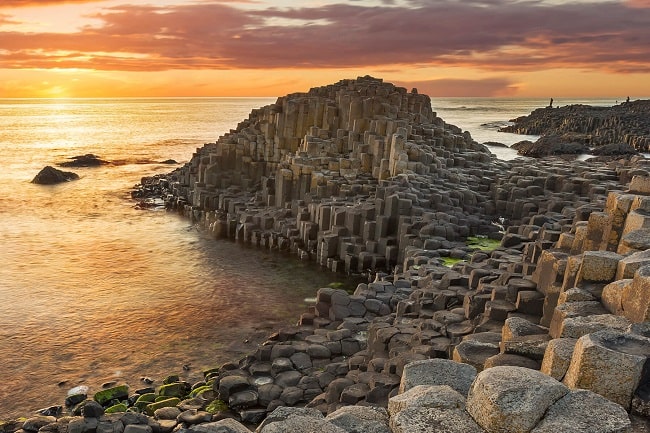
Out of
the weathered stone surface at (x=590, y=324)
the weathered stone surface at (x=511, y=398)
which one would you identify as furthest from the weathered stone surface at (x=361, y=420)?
the weathered stone surface at (x=590, y=324)

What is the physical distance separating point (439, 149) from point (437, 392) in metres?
22.3

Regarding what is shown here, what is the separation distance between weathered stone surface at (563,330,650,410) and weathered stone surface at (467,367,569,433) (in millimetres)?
403

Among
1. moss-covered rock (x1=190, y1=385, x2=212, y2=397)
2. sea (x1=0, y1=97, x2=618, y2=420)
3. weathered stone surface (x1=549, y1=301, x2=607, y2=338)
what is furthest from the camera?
sea (x1=0, y1=97, x2=618, y2=420)

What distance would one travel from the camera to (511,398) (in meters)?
4.66

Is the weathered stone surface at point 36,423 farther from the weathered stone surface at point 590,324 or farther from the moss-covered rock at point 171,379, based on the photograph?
the weathered stone surface at point 590,324

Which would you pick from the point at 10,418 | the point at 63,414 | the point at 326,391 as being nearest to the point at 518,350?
the point at 326,391

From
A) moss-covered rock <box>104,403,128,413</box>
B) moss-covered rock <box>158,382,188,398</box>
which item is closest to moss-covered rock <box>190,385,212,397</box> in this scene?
moss-covered rock <box>158,382,188,398</box>

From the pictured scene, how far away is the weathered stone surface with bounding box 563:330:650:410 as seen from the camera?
5.04 metres

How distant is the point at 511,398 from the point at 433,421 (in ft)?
2.24

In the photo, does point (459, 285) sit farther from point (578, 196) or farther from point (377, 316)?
point (578, 196)

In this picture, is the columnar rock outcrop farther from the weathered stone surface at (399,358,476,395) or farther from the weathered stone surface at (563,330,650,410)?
the weathered stone surface at (563,330,650,410)

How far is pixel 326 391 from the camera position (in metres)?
10.3

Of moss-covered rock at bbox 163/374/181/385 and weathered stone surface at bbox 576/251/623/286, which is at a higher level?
weathered stone surface at bbox 576/251/623/286

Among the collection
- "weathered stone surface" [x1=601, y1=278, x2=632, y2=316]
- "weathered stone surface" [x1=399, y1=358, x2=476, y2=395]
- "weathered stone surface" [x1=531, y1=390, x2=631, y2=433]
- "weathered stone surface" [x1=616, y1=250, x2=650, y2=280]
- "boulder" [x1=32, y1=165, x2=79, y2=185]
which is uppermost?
"weathered stone surface" [x1=616, y1=250, x2=650, y2=280]
